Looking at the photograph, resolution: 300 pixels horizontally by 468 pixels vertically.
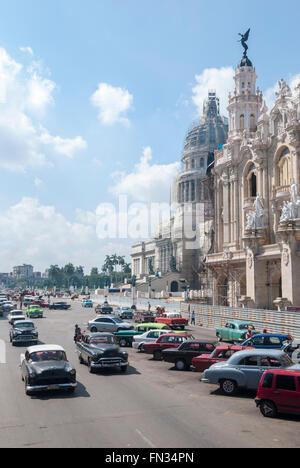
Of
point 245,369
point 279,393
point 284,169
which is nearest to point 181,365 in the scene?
point 245,369

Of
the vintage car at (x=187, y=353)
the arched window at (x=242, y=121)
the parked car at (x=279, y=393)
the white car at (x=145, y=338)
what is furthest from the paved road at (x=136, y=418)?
the arched window at (x=242, y=121)

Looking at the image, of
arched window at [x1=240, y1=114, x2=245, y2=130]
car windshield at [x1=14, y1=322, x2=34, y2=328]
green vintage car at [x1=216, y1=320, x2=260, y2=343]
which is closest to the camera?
car windshield at [x1=14, y1=322, x2=34, y2=328]

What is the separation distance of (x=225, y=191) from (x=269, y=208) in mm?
9907

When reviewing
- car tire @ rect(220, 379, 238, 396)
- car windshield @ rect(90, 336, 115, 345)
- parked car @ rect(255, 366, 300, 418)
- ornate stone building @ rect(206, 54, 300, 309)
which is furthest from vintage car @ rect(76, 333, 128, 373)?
ornate stone building @ rect(206, 54, 300, 309)

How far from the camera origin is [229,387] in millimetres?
14625

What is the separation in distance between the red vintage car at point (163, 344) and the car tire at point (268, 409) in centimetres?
1015

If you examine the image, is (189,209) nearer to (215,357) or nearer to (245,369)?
(215,357)

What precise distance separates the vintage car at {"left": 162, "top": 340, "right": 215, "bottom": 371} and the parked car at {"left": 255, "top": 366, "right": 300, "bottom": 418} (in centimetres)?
739

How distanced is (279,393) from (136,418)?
12.6ft

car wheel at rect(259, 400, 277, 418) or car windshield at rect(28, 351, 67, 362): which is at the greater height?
car windshield at rect(28, 351, 67, 362)

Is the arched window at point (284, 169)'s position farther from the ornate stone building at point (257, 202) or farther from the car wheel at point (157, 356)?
the car wheel at point (157, 356)

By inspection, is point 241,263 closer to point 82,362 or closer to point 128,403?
point 82,362

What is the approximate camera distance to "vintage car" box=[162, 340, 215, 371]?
63.9 ft

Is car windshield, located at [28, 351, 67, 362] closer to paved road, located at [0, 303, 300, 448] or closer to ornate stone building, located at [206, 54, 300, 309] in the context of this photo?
paved road, located at [0, 303, 300, 448]
